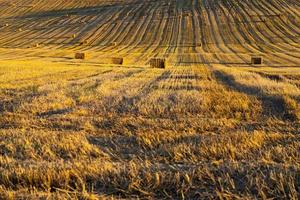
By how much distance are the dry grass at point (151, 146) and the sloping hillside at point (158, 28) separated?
2451 centimetres

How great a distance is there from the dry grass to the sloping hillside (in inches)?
965

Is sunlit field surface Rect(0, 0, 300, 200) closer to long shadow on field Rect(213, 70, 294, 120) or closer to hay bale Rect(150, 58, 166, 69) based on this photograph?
long shadow on field Rect(213, 70, 294, 120)

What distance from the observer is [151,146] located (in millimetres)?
5500

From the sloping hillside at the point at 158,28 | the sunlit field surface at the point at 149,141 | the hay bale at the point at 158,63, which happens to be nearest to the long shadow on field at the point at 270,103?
the sunlit field surface at the point at 149,141

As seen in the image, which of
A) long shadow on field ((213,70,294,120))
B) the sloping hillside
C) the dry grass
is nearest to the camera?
the dry grass

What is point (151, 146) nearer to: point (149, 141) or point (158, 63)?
point (149, 141)

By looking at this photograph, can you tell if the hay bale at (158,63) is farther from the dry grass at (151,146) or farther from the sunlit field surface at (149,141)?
the dry grass at (151,146)

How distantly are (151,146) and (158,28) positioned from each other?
45.3 meters

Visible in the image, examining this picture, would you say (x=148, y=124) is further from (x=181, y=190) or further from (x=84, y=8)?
(x=84, y=8)

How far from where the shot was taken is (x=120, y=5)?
65750 millimetres

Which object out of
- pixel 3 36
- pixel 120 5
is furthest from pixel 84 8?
pixel 3 36

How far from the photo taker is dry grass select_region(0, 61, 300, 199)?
4051mm

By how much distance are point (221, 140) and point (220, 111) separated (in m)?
2.30

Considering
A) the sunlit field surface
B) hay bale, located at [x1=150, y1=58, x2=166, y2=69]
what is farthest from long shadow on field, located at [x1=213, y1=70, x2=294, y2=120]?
hay bale, located at [x1=150, y1=58, x2=166, y2=69]
